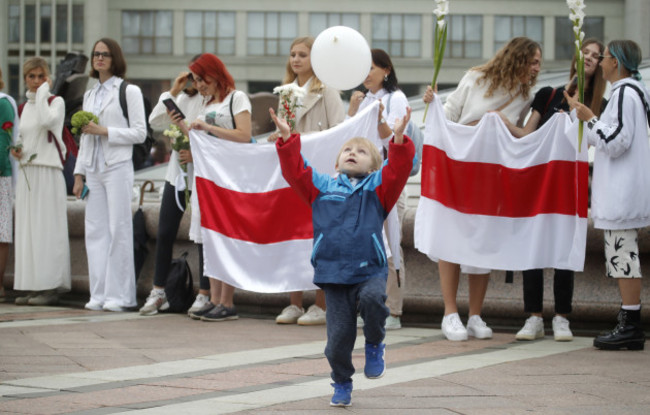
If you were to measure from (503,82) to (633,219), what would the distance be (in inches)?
53.7

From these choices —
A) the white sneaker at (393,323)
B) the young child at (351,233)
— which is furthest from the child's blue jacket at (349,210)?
the white sneaker at (393,323)

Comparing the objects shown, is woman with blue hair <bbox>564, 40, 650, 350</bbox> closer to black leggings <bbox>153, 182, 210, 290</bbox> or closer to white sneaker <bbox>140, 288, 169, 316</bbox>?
black leggings <bbox>153, 182, 210, 290</bbox>

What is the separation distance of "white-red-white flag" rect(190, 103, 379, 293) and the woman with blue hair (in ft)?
6.90

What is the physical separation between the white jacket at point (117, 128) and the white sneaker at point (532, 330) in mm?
3874

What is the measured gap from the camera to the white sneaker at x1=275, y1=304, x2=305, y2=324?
28.8 feet

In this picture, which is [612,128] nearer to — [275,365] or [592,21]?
[275,365]

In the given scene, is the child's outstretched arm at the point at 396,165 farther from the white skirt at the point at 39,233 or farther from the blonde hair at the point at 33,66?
the blonde hair at the point at 33,66

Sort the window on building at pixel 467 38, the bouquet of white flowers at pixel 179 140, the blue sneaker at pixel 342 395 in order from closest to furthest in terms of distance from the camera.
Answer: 1. the blue sneaker at pixel 342 395
2. the bouquet of white flowers at pixel 179 140
3. the window on building at pixel 467 38

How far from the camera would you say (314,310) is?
8.66 metres

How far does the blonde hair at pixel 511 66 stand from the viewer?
7.87 m

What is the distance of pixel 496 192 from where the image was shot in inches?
317

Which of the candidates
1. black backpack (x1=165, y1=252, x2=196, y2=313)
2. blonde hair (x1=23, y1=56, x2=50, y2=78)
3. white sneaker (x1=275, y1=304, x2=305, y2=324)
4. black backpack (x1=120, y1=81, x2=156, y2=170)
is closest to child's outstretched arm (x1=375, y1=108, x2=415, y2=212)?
white sneaker (x1=275, y1=304, x2=305, y2=324)

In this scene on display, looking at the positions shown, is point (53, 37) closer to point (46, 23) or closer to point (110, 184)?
point (46, 23)

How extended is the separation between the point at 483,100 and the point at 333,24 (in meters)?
53.4
